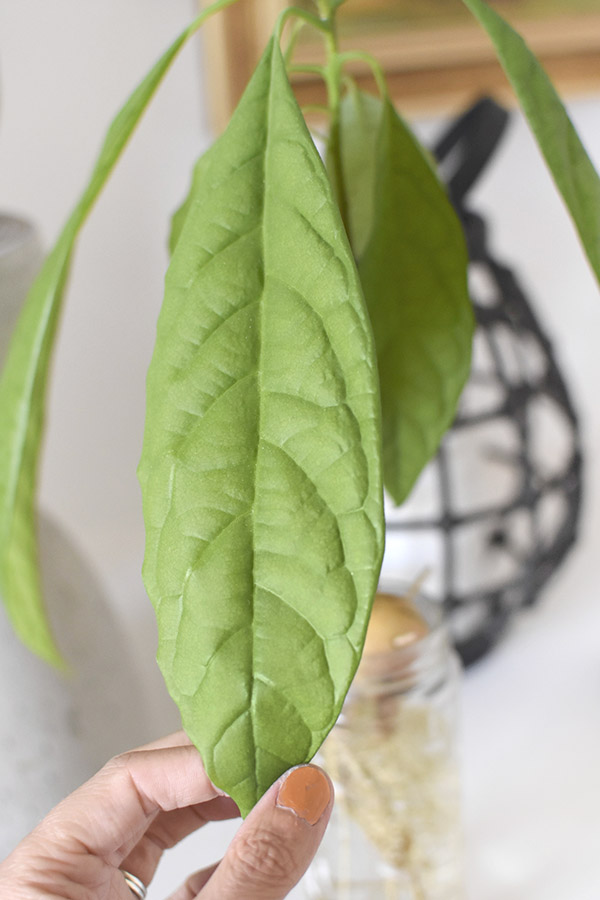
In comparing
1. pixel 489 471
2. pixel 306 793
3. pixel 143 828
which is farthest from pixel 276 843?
pixel 489 471

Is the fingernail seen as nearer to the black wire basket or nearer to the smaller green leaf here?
the smaller green leaf

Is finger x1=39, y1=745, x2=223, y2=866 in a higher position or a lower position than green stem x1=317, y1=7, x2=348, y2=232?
lower

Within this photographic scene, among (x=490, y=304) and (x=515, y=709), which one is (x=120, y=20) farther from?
(x=515, y=709)

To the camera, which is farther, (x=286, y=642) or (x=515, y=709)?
(x=515, y=709)

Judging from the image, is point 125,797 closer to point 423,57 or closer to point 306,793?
point 306,793

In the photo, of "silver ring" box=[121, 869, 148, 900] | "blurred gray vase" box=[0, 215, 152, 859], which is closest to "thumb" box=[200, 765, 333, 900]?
"silver ring" box=[121, 869, 148, 900]

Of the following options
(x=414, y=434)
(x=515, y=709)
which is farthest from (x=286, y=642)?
(x=515, y=709)
